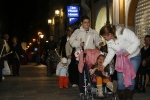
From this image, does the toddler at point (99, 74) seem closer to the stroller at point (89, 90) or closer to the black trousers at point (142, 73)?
the stroller at point (89, 90)

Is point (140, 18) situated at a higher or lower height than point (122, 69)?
higher

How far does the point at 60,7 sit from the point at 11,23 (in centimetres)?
2542

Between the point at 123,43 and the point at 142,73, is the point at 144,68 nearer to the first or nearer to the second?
the point at 142,73

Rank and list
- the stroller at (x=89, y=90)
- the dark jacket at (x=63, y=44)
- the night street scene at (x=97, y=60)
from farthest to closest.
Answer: the dark jacket at (x=63, y=44), the stroller at (x=89, y=90), the night street scene at (x=97, y=60)

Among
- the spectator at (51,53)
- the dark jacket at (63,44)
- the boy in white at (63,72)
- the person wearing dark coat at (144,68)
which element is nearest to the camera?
the person wearing dark coat at (144,68)

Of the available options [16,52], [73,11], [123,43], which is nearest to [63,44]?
[16,52]

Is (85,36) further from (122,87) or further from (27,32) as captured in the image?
(27,32)

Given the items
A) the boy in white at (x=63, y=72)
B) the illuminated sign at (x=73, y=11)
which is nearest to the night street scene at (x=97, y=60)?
the boy in white at (x=63, y=72)

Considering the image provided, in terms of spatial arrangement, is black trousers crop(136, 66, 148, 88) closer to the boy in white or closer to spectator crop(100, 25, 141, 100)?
the boy in white

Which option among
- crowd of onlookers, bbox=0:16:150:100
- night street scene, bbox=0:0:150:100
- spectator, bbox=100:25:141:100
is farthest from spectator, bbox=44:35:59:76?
spectator, bbox=100:25:141:100

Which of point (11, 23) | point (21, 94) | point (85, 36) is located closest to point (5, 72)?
point (21, 94)

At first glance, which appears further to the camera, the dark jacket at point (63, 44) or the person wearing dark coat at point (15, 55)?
the person wearing dark coat at point (15, 55)

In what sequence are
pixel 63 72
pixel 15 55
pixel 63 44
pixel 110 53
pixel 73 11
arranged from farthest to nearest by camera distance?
1. pixel 73 11
2. pixel 15 55
3. pixel 63 44
4. pixel 63 72
5. pixel 110 53

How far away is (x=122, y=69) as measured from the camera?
646cm
